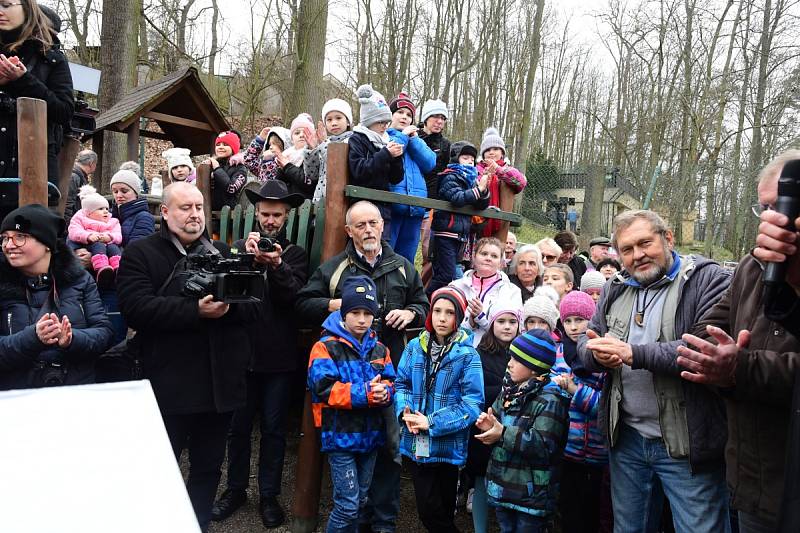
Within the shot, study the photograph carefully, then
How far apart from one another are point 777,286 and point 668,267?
1048mm

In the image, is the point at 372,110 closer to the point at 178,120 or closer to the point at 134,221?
the point at 134,221

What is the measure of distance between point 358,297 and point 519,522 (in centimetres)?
147

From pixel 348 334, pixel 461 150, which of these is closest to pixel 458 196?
pixel 461 150

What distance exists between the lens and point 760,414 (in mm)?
2127

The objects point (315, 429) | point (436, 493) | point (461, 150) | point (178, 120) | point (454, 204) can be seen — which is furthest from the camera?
point (178, 120)

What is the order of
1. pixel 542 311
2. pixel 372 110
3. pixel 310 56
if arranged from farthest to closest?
pixel 310 56
pixel 372 110
pixel 542 311

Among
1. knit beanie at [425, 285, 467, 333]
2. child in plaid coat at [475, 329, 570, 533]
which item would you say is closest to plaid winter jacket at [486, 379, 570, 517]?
child in plaid coat at [475, 329, 570, 533]

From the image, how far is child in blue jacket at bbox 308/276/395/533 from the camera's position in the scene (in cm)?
334

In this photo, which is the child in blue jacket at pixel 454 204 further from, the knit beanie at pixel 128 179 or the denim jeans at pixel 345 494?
the knit beanie at pixel 128 179

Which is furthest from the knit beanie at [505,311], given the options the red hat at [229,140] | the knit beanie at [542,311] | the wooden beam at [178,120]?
the wooden beam at [178,120]

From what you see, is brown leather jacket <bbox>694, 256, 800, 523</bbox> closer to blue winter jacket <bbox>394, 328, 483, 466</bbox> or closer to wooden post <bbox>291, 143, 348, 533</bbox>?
blue winter jacket <bbox>394, 328, 483, 466</bbox>

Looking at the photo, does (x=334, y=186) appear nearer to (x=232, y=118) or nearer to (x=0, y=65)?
(x=0, y=65)

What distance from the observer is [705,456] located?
8.61 ft

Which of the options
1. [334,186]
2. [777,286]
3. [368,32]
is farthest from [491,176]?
[368,32]
